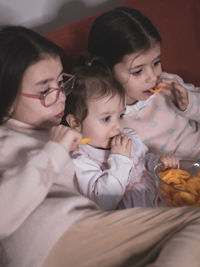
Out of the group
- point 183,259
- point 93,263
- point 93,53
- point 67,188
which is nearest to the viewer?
point 183,259

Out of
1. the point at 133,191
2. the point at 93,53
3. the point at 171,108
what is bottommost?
the point at 133,191

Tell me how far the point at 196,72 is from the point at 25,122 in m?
1.01

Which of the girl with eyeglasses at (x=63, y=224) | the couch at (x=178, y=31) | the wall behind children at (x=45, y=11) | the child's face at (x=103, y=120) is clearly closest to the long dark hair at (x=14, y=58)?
the girl with eyeglasses at (x=63, y=224)

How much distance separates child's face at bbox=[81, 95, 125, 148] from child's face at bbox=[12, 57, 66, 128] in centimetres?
12

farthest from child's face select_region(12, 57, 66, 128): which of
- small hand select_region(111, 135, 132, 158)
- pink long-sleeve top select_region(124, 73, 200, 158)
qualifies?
pink long-sleeve top select_region(124, 73, 200, 158)

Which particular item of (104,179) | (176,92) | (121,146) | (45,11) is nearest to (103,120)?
(121,146)

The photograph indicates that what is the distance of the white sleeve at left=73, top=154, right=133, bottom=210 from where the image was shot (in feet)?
3.69

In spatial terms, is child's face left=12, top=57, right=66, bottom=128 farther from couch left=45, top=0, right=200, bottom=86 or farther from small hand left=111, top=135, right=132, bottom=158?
couch left=45, top=0, right=200, bottom=86

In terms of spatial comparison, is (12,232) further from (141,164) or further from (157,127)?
(157,127)

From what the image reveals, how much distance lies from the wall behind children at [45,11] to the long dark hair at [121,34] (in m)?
0.36

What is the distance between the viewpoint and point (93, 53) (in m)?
1.37

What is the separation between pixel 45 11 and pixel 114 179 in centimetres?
97

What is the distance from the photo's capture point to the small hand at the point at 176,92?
145cm

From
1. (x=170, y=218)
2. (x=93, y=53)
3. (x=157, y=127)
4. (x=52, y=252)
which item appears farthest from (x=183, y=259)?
(x=93, y=53)
